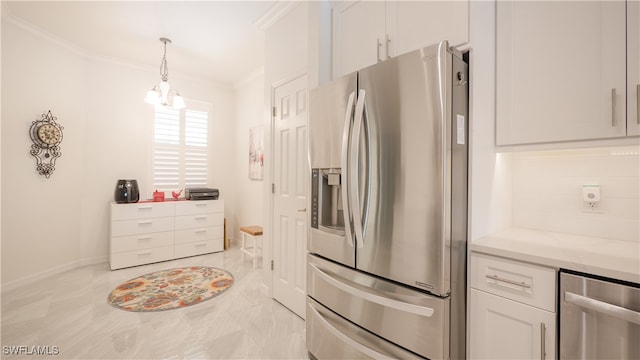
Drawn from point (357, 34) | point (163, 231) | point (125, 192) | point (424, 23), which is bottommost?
point (163, 231)

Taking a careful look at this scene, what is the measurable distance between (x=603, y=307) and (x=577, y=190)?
788 millimetres

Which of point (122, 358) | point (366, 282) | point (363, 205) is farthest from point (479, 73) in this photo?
point (122, 358)

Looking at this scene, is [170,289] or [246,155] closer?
[170,289]

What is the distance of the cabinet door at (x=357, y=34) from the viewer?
1.76 metres

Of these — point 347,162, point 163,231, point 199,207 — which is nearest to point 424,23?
point 347,162

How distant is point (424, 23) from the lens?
4.95 feet

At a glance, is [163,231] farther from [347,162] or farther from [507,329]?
[507,329]

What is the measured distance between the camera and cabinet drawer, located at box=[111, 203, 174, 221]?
3574 mm

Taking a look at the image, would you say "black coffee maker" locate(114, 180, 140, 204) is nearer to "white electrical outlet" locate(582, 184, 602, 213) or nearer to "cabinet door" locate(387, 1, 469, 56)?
"cabinet door" locate(387, 1, 469, 56)

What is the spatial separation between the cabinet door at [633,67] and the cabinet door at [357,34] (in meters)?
1.06

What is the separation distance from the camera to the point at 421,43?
5.01ft

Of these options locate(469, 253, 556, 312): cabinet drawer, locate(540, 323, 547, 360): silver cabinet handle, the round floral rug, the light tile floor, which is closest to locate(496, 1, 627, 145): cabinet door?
locate(469, 253, 556, 312): cabinet drawer

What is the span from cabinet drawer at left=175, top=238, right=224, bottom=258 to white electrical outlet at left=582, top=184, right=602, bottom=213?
14.0ft

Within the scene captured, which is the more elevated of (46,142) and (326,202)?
(46,142)
